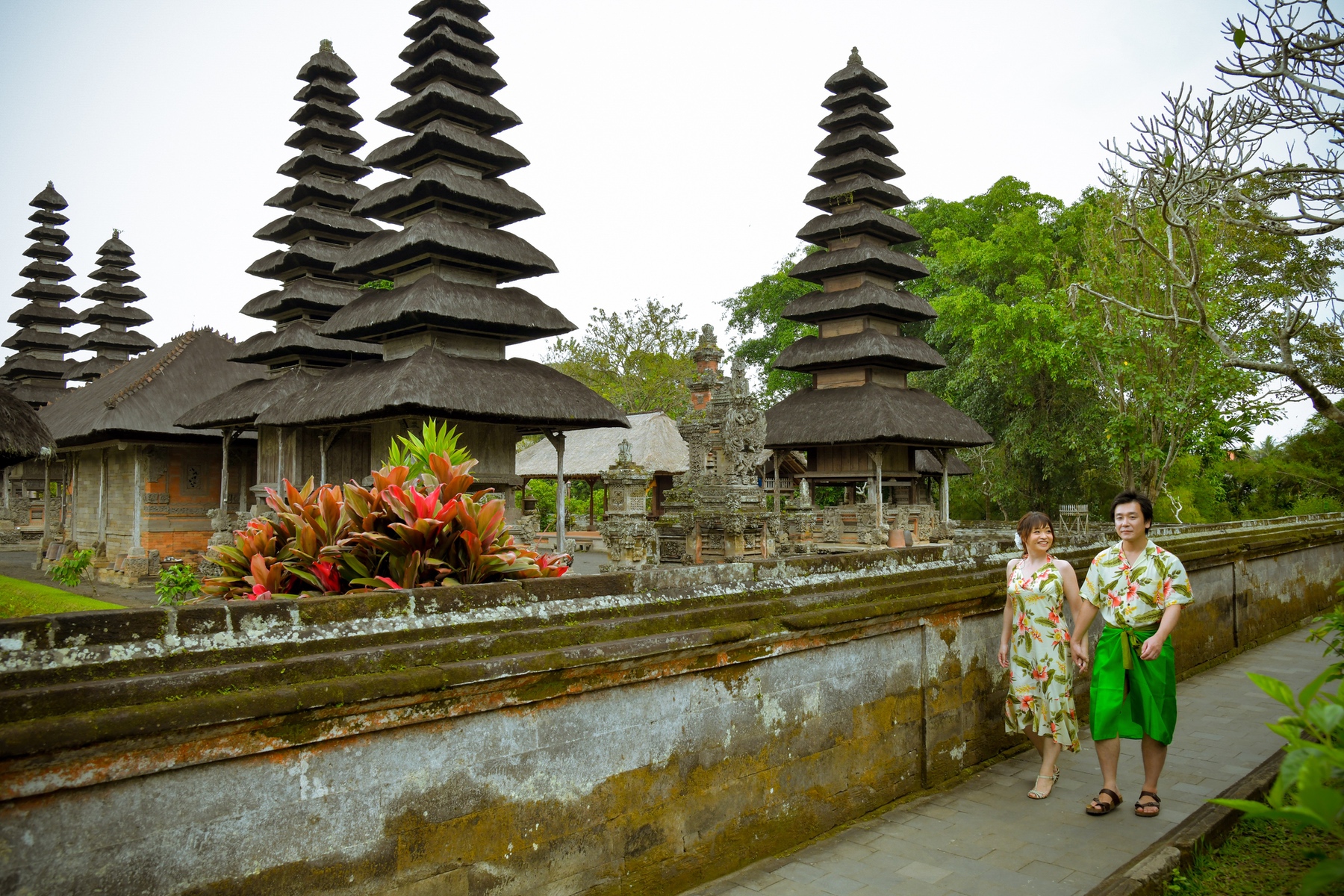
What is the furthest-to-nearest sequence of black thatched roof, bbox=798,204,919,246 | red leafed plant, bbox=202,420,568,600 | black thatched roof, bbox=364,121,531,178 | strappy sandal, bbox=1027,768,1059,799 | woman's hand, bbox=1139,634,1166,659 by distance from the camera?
1. black thatched roof, bbox=798,204,919,246
2. black thatched roof, bbox=364,121,531,178
3. strappy sandal, bbox=1027,768,1059,799
4. woman's hand, bbox=1139,634,1166,659
5. red leafed plant, bbox=202,420,568,600

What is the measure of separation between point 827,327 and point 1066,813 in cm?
2081

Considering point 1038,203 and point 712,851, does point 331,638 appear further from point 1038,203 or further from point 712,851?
point 1038,203

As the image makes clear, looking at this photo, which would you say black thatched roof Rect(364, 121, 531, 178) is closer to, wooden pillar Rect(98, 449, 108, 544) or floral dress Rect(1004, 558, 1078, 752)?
wooden pillar Rect(98, 449, 108, 544)

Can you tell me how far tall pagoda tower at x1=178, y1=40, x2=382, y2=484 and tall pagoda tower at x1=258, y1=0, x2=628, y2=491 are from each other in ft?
5.29

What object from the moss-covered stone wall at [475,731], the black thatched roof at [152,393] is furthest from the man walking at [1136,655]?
the black thatched roof at [152,393]

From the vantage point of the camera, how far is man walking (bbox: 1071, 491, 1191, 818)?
4.81m

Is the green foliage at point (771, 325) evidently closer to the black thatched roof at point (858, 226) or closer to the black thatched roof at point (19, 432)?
the black thatched roof at point (858, 226)

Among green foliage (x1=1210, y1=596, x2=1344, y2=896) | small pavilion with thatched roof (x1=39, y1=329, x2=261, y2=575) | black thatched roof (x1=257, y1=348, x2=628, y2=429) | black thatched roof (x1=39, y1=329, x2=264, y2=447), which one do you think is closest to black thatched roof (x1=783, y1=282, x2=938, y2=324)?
black thatched roof (x1=257, y1=348, x2=628, y2=429)

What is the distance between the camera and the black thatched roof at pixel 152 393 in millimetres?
19641

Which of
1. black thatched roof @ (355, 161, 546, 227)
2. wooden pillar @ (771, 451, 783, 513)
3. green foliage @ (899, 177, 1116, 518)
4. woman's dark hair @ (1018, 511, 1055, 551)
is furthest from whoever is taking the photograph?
green foliage @ (899, 177, 1116, 518)

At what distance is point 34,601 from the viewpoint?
8266mm

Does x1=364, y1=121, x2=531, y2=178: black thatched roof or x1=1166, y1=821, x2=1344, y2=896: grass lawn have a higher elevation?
x1=364, y1=121, x2=531, y2=178: black thatched roof

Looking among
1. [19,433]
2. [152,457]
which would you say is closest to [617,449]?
[152,457]

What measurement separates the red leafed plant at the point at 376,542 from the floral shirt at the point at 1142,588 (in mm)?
3504
